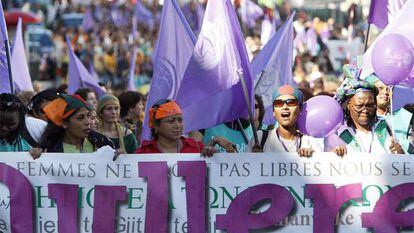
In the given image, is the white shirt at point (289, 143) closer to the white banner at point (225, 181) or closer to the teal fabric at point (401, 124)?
the white banner at point (225, 181)

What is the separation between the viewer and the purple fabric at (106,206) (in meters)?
7.80

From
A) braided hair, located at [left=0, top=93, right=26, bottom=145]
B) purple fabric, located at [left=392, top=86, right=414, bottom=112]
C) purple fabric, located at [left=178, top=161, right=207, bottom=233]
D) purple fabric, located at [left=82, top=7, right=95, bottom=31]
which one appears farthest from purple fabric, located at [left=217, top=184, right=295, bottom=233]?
purple fabric, located at [left=82, top=7, right=95, bottom=31]

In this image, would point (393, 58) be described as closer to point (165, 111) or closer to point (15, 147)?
point (165, 111)

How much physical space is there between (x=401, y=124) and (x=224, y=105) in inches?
57.4

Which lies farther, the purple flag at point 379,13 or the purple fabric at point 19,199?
the purple flag at point 379,13

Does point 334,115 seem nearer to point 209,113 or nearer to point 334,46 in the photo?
point 209,113

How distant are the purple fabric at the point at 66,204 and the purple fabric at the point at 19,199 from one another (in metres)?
0.14

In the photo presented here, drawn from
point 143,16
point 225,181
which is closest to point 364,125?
point 225,181

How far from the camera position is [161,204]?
781 cm

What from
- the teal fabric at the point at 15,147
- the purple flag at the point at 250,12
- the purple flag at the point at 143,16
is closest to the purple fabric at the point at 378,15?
the teal fabric at the point at 15,147

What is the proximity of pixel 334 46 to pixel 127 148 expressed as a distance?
575 inches

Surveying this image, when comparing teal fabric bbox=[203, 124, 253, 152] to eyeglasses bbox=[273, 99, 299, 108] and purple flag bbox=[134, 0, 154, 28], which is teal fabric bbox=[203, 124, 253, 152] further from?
purple flag bbox=[134, 0, 154, 28]

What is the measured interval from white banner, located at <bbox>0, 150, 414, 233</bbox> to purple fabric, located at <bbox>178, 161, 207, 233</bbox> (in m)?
0.03

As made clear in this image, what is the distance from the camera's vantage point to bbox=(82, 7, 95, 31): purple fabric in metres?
31.3
